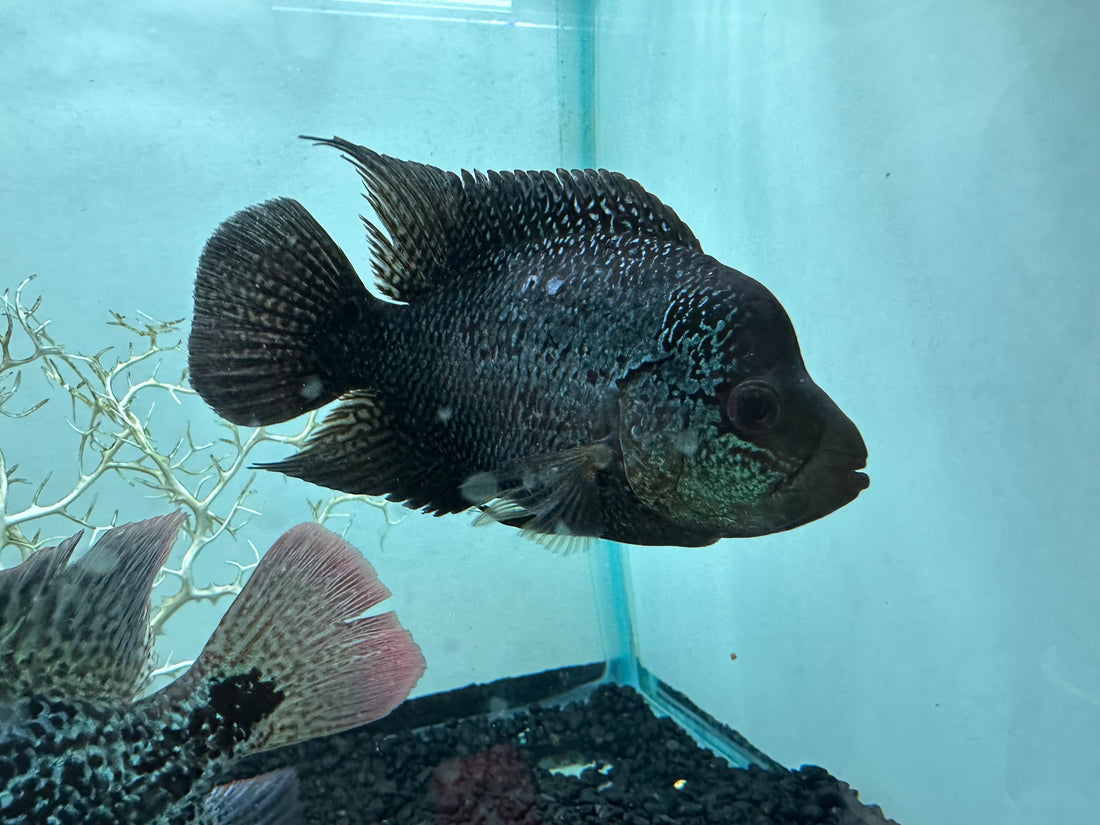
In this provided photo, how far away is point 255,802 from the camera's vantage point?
1104 mm

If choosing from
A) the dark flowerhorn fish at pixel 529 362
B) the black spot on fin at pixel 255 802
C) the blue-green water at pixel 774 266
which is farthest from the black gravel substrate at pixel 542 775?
the dark flowerhorn fish at pixel 529 362

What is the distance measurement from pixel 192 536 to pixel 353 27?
4.88 feet

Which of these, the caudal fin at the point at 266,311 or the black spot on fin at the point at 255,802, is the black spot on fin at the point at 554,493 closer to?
the caudal fin at the point at 266,311

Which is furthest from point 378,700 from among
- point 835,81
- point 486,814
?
point 835,81

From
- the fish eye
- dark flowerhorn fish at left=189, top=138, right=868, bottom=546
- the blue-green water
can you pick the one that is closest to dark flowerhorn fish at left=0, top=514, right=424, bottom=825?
dark flowerhorn fish at left=189, top=138, right=868, bottom=546

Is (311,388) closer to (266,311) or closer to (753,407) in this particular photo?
(266,311)

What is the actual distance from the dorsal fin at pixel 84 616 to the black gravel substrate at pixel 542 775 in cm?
79

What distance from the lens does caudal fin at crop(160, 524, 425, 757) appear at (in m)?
1.02

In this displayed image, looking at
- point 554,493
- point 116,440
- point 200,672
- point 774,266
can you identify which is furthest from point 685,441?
point 116,440

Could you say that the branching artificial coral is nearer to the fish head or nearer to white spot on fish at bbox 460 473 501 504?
white spot on fish at bbox 460 473 501 504

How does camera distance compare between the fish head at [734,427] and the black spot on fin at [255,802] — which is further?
the black spot on fin at [255,802]

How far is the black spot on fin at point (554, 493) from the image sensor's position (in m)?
0.90

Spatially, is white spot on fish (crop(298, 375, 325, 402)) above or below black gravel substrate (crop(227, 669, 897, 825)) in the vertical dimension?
above

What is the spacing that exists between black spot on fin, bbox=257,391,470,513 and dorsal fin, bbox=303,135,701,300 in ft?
0.58
